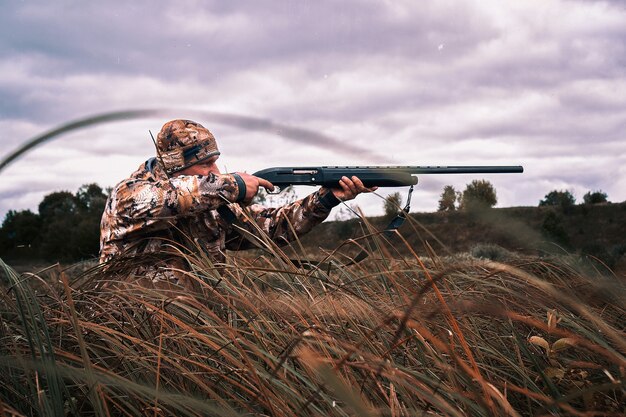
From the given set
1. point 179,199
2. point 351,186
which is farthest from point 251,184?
→ point 351,186

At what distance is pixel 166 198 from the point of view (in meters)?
4.19

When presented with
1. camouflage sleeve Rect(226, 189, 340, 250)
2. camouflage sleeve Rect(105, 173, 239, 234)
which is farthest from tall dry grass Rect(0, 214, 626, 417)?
camouflage sleeve Rect(226, 189, 340, 250)

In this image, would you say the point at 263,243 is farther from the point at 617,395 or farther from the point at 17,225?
the point at 17,225

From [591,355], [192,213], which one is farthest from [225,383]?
[192,213]

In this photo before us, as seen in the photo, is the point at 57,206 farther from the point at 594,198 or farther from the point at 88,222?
the point at 594,198

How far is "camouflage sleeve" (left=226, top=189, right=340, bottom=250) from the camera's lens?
5.02 m

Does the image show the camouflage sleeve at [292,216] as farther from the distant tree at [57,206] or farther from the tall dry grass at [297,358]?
the distant tree at [57,206]

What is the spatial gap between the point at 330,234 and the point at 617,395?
27.6 m

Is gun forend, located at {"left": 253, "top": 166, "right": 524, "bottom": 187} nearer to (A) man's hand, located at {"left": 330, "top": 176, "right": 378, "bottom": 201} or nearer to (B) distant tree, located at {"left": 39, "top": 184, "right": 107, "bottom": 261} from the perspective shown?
(A) man's hand, located at {"left": 330, "top": 176, "right": 378, "bottom": 201}

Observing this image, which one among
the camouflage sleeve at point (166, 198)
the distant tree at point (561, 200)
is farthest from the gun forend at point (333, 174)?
the distant tree at point (561, 200)

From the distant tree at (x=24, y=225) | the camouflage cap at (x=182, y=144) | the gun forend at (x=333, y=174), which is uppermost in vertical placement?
the camouflage cap at (x=182, y=144)

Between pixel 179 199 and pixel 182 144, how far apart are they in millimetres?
507

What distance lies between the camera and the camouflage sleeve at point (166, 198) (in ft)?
13.8

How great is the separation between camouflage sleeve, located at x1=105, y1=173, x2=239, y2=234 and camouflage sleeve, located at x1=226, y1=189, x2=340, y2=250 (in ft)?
1.83
